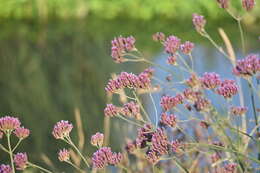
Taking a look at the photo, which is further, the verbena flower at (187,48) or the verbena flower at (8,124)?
the verbena flower at (187,48)

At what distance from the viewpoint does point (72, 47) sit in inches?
344

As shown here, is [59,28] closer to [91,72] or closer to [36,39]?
[36,39]

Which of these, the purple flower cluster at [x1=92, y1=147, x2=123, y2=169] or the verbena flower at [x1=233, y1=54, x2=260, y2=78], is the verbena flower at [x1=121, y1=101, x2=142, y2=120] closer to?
the purple flower cluster at [x1=92, y1=147, x2=123, y2=169]

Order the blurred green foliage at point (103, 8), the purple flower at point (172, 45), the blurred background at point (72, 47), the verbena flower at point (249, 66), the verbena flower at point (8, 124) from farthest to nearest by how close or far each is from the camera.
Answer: the blurred green foliage at point (103, 8)
the blurred background at point (72, 47)
the purple flower at point (172, 45)
the verbena flower at point (8, 124)
the verbena flower at point (249, 66)

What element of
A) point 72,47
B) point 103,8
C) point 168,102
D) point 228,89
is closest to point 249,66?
point 228,89

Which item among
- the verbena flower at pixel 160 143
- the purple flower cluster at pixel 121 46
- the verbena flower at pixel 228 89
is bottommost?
the verbena flower at pixel 160 143

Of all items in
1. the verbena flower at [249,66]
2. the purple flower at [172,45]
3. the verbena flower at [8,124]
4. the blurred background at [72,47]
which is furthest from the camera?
the blurred background at [72,47]

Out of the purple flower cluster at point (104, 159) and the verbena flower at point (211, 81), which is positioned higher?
the verbena flower at point (211, 81)

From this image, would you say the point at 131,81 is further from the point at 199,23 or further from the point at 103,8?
the point at 103,8

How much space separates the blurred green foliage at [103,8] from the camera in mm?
10826

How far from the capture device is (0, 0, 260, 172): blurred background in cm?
575

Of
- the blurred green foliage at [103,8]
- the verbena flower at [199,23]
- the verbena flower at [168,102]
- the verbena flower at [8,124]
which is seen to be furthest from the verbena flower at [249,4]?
the blurred green foliage at [103,8]

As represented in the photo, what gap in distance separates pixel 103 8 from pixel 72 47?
8.92 feet

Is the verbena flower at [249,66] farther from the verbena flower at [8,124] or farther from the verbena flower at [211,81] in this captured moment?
the verbena flower at [8,124]
